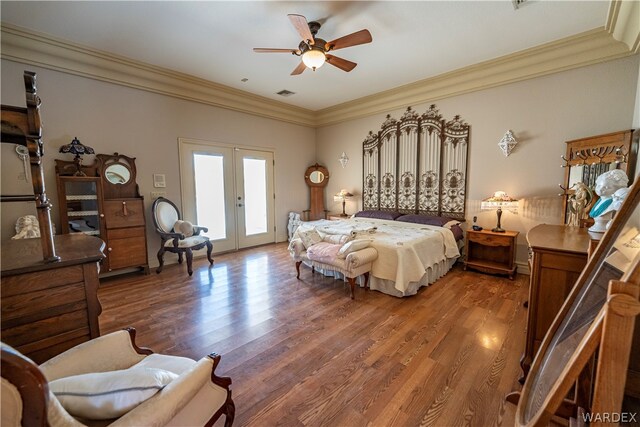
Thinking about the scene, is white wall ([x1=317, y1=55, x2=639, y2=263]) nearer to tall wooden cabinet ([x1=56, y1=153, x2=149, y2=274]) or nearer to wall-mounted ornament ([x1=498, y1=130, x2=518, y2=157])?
wall-mounted ornament ([x1=498, y1=130, x2=518, y2=157])

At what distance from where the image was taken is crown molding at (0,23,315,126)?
3049 mm

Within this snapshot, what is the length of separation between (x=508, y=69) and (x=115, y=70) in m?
5.71

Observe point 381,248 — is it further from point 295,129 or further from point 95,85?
point 95,85

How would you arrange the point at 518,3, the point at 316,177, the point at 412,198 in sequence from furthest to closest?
the point at 316,177
the point at 412,198
the point at 518,3

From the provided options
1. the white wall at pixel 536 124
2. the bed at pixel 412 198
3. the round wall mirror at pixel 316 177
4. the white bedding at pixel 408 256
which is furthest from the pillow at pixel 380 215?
the round wall mirror at pixel 316 177

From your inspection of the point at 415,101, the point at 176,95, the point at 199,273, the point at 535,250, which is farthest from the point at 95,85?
the point at 535,250

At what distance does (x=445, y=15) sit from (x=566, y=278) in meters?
2.79

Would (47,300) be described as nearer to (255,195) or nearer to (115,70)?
(115,70)

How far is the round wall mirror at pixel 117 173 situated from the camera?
3725 millimetres

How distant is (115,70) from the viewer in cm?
369

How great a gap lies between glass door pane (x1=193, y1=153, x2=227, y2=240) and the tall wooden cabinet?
1005 millimetres

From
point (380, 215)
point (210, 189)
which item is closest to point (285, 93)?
point (210, 189)

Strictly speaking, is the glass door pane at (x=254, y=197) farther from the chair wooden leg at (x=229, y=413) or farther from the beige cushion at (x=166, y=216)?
the chair wooden leg at (x=229, y=413)

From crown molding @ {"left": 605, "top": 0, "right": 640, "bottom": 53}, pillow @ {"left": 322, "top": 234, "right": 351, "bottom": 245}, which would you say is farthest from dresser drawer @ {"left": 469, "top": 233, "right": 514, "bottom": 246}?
crown molding @ {"left": 605, "top": 0, "right": 640, "bottom": 53}
